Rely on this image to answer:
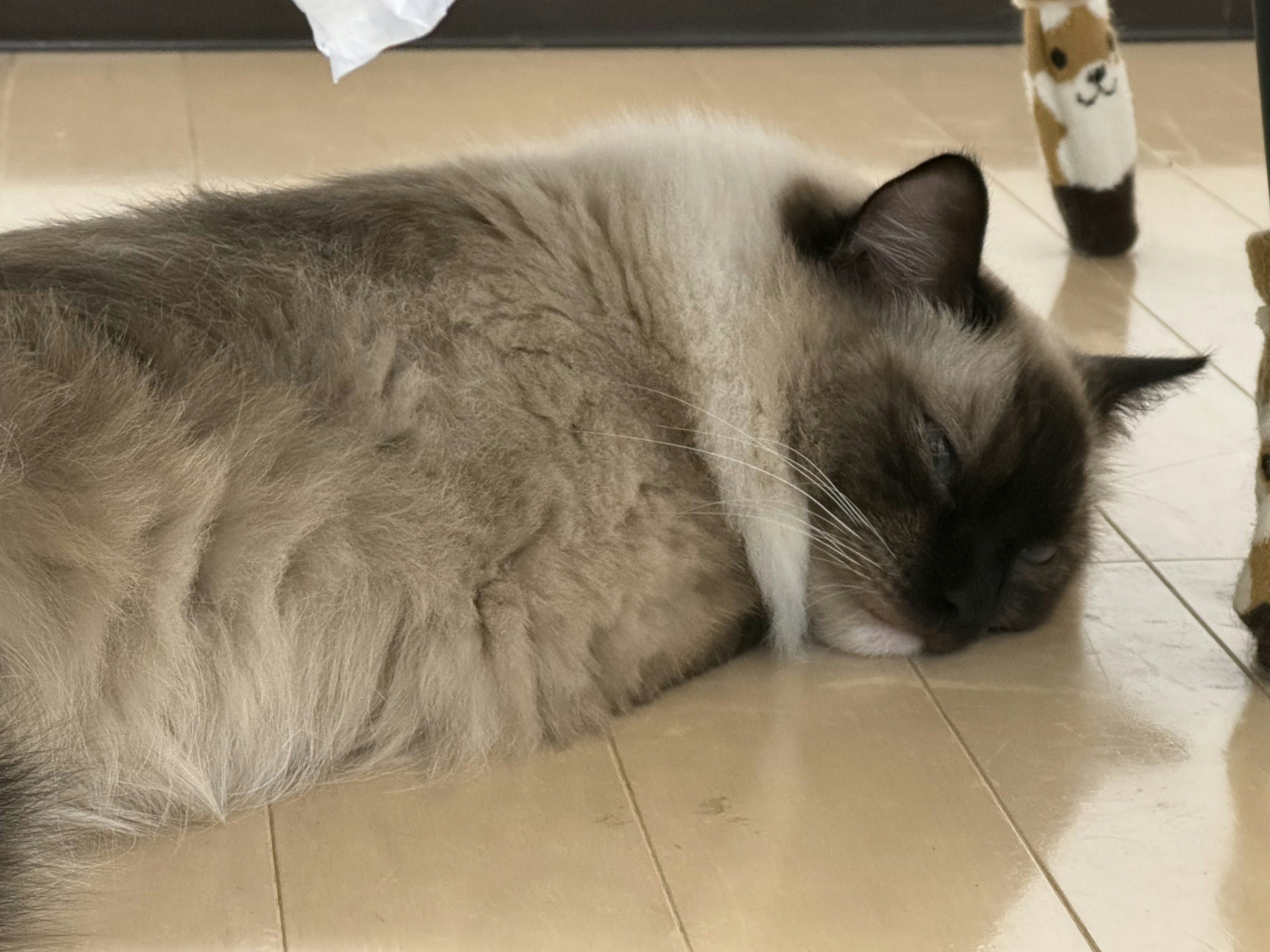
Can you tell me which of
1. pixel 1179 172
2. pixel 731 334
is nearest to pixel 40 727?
pixel 731 334

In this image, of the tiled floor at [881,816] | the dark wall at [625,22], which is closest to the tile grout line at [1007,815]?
the tiled floor at [881,816]

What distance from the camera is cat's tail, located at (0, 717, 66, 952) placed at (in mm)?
1230

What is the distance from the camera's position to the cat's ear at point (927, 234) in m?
1.61

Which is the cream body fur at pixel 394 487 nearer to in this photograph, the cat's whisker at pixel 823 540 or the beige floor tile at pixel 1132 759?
the cat's whisker at pixel 823 540

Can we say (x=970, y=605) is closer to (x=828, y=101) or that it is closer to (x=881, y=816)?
(x=881, y=816)

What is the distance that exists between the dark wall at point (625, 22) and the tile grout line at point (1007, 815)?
2847 mm

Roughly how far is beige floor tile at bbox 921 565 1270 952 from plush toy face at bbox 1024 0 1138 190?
1.18 metres

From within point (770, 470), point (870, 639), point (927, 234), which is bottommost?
point (870, 639)

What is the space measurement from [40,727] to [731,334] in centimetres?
79

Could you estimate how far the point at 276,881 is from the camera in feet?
4.57

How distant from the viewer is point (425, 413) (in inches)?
60.9

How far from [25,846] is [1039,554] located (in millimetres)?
1092

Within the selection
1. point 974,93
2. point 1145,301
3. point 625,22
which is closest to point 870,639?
point 1145,301

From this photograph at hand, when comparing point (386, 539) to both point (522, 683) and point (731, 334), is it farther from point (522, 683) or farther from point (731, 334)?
point (731, 334)
